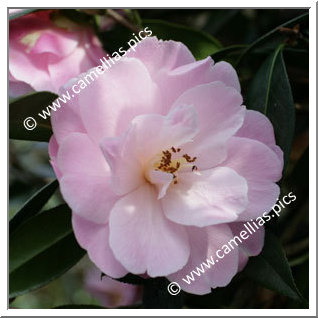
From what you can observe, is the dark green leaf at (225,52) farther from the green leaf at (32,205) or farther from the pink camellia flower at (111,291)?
the pink camellia flower at (111,291)

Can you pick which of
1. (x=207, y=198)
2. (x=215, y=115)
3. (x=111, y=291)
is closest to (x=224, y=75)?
(x=215, y=115)

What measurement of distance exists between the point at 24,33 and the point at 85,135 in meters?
0.36

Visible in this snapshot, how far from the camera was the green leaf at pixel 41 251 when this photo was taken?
88cm

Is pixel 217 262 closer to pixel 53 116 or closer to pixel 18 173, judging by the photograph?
pixel 53 116

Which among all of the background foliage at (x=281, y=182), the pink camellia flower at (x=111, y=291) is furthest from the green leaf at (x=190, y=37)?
the pink camellia flower at (x=111, y=291)

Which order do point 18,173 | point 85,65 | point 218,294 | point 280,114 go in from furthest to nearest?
point 18,173, point 218,294, point 85,65, point 280,114

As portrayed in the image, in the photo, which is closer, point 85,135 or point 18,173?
point 85,135

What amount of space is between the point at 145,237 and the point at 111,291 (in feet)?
2.09

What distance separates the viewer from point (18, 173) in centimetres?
170

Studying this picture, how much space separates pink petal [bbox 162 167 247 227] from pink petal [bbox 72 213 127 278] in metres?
0.10

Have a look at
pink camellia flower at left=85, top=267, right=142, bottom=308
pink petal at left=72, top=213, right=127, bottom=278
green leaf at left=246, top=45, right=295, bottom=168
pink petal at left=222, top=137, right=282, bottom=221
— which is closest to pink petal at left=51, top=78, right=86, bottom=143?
pink petal at left=72, top=213, right=127, bottom=278

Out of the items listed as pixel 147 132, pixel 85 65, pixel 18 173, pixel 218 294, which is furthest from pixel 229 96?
pixel 18 173

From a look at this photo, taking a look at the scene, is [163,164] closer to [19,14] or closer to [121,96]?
[121,96]
